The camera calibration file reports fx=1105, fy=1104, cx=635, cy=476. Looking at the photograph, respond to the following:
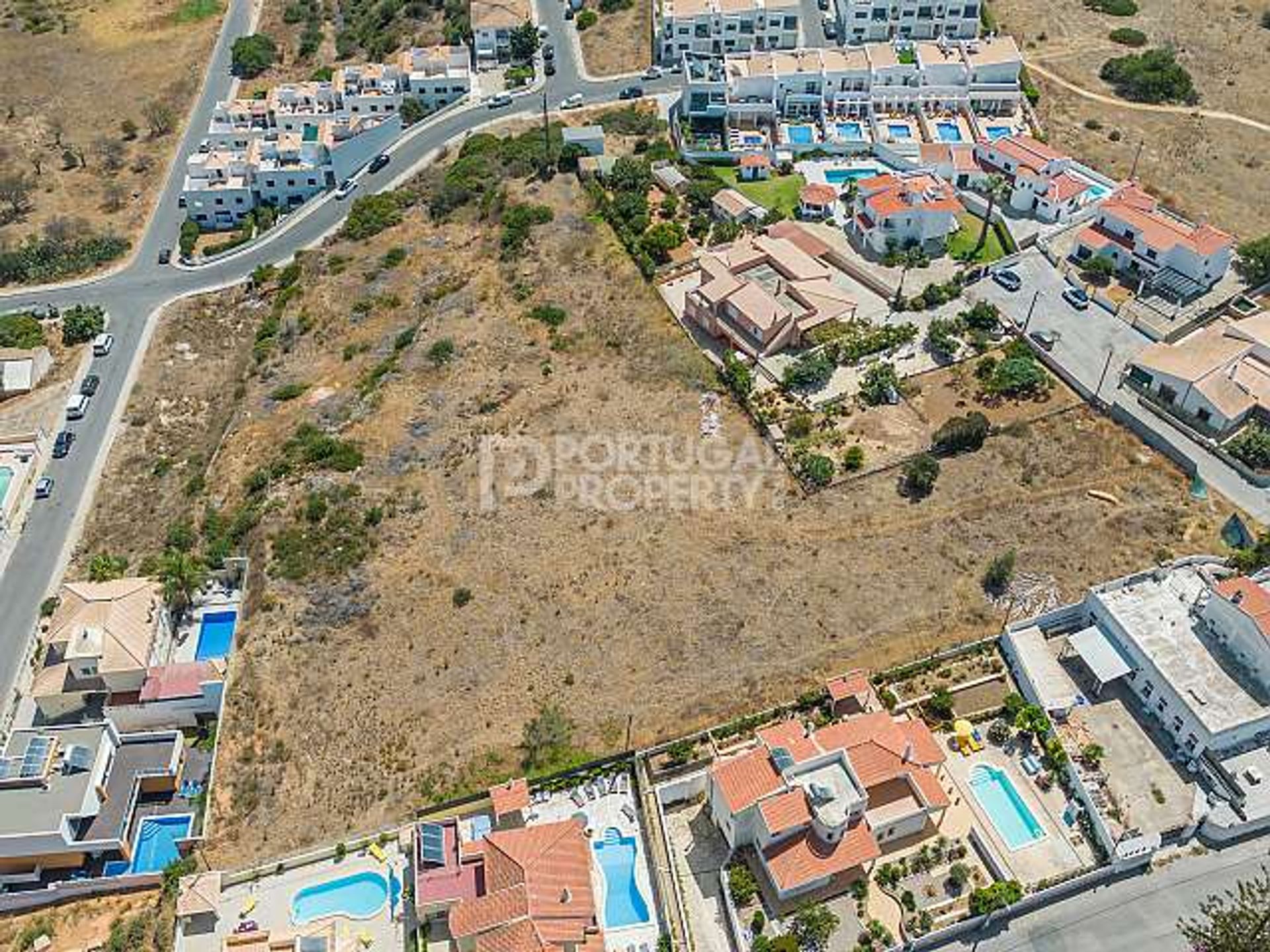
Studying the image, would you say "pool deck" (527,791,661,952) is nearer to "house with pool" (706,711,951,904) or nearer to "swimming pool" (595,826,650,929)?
"swimming pool" (595,826,650,929)

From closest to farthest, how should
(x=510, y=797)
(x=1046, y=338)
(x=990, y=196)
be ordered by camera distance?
(x=510, y=797) < (x=1046, y=338) < (x=990, y=196)

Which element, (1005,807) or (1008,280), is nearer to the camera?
(1005,807)

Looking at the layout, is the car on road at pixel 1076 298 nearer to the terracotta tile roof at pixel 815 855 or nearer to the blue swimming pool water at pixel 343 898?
the terracotta tile roof at pixel 815 855

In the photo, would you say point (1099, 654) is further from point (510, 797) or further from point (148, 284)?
point (148, 284)

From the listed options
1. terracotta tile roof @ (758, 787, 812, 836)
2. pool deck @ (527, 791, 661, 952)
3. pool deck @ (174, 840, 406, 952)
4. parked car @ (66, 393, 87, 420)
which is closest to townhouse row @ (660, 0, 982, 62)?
parked car @ (66, 393, 87, 420)

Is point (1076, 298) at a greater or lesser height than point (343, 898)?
greater

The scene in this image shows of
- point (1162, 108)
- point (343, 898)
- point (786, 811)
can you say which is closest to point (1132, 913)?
point (786, 811)
